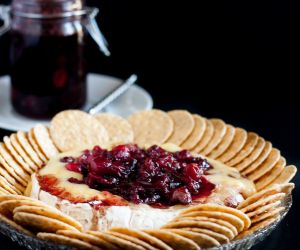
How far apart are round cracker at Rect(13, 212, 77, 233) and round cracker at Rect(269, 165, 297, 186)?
0.53 m

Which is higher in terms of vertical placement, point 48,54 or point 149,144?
point 48,54

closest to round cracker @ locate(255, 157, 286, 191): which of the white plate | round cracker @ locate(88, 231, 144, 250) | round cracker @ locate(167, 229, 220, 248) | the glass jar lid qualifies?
round cracker @ locate(167, 229, 220, 248)

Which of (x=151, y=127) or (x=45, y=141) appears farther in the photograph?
(x=151, y=127)

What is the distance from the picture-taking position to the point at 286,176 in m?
1.60

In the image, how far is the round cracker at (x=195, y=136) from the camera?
184cm

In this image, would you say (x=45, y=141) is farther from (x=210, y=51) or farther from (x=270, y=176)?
(x=210, y=51)

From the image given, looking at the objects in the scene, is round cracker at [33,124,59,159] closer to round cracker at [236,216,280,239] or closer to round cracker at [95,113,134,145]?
round cracker at [95,113,134,145]

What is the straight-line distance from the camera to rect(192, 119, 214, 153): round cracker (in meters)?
1.83

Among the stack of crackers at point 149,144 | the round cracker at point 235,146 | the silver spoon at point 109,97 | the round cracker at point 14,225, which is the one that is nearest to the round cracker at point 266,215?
the stack of crackers at point 149,144

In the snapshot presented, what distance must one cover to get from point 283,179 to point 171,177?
27 cm

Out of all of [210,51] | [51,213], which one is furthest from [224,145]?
[210,51]

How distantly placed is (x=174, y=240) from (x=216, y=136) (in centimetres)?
61

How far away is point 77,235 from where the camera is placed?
50.6 inches

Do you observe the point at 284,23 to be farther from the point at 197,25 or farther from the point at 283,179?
the point at 283,179
